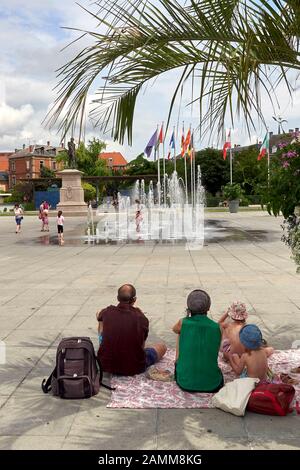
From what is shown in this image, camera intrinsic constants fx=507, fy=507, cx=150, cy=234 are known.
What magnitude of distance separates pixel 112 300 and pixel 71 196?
38.2 meters

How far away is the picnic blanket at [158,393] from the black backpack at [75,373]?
0.20 metres

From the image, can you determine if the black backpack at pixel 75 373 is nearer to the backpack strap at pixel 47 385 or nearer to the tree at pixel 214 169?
the backpack strap at pixel 47 385

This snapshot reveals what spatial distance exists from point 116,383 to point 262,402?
4.52 ft

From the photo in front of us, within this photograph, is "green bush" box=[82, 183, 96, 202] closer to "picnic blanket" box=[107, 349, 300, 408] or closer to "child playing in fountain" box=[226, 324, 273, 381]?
"picnic blanket" box=[107, 349, 300, 408]

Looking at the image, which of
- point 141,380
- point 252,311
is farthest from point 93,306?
point 141,380

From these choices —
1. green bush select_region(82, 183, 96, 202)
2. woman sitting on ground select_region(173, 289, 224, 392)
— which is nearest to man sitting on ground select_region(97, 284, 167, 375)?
woman sitting on ground select_region(173, 289, 224, 392)

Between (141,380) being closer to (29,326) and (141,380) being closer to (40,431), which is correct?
(40,431)

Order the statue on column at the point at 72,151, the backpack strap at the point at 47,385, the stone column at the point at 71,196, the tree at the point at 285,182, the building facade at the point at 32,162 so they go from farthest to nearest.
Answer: the building facade at the point at 32,162, the stone column at the point at 71,196, the statue on column at the point at 72,151, the backpack strap at the point at 47,385, the tree at the point at 285,182

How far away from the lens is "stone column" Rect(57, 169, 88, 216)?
4509 cm

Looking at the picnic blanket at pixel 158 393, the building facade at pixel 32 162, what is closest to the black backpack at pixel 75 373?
the picnic blanket at pixel 158 393

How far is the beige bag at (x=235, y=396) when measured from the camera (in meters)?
3.93

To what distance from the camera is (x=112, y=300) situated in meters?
8.42

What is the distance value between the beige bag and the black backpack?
3.27 feet
